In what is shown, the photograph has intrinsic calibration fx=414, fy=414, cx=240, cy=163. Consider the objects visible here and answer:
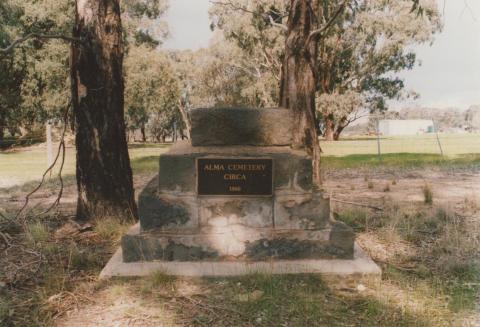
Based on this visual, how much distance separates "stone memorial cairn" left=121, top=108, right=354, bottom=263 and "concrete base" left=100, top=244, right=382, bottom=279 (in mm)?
72

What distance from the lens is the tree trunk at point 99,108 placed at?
5160 millimetres

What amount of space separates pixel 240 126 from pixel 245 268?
140cm

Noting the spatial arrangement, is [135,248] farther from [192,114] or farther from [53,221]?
[53,221]

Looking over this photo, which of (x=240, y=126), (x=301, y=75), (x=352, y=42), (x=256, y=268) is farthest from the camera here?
(x=352, y=42)

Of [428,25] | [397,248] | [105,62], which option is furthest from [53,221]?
[428,25]

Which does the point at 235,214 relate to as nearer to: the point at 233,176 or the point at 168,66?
the point at 233,176

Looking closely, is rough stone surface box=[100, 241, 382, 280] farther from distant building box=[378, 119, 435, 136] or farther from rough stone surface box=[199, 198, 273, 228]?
distant building box=[378, 119, 435, 136]

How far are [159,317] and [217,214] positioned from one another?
1221mm

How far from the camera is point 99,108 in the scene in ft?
17.0

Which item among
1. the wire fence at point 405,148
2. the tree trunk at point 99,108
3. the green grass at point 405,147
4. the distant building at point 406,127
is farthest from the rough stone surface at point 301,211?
the distant building at point 406,127

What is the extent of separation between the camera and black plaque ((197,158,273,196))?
4055mm

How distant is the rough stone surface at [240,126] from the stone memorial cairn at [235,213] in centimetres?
19

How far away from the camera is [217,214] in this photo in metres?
4.08

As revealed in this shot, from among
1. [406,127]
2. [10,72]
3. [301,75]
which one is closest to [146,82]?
[10,72]
